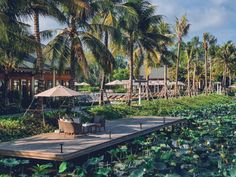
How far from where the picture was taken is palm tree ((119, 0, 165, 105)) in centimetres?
2960

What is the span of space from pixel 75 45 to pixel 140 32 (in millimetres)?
10426

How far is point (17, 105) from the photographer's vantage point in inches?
981

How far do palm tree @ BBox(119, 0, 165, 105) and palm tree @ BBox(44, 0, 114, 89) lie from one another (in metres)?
6.74

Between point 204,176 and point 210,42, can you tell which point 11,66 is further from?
point 210,42

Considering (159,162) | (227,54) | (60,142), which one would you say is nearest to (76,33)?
(60,142)

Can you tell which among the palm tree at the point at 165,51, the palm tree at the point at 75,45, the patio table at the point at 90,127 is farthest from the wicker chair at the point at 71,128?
the palm tree at the point at 165,51

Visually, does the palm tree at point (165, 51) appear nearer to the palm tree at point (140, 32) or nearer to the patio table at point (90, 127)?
the palm tree at point (140, 32)

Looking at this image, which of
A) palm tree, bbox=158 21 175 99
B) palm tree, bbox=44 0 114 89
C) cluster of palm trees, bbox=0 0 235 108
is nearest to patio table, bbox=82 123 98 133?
cluster of palm trees, bbox=0 0 235 108

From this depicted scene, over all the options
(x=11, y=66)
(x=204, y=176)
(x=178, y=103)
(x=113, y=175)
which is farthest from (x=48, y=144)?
(x=178, y=103)

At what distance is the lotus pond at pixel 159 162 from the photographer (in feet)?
35.1

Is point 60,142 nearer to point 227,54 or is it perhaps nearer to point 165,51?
point 165,51

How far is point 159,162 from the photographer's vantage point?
11.7 meters

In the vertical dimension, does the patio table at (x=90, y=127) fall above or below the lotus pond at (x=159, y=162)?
above

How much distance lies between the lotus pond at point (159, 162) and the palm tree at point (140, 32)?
13458 millimetres
